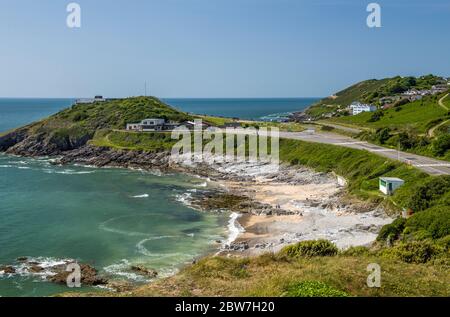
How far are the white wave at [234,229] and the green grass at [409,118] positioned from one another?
4213cm

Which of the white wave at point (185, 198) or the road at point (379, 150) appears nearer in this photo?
the road at point (379, 150)

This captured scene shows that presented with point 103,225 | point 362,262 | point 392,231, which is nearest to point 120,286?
point 362,262

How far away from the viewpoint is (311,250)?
28.9m

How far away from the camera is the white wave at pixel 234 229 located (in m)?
42.7

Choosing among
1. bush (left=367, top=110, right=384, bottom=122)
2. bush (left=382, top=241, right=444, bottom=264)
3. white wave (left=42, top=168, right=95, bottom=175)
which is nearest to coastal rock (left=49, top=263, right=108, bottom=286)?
bush (left=382, top=241, right=444, bottom=264)

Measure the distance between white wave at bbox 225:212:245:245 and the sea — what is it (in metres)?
0.24

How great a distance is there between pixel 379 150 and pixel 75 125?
80.9 m

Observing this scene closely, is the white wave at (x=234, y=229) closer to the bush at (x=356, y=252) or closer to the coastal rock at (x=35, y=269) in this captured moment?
the bush at (x=356, y=252)

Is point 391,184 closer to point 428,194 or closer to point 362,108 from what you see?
point 428,194

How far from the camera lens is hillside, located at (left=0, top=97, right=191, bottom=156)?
4387 inches

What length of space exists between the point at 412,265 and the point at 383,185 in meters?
25.1

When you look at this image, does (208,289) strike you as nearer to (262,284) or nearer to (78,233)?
(262,284)

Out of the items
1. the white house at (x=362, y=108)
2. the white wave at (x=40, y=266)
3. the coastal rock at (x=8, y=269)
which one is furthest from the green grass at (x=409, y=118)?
the coastal rock at (x=8, y=269)
